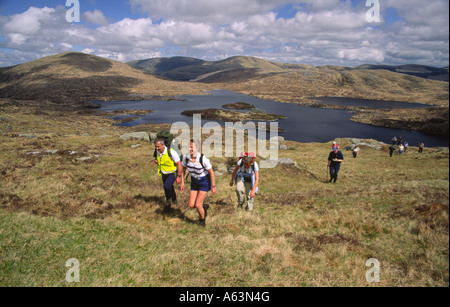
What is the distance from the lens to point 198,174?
26.2 ft

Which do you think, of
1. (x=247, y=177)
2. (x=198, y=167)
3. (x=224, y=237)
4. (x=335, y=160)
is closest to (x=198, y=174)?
(x=198, y=167)

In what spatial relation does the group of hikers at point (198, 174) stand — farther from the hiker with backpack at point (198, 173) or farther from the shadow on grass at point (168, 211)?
the shadow on grass at point (168, 211)

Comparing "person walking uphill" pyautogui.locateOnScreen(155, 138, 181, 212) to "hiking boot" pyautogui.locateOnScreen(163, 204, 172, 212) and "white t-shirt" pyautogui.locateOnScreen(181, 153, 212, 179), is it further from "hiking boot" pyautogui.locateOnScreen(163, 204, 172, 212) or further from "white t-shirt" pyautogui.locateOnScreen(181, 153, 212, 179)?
"white t-shirt" pyautogui.locateOnScreen(181, 153, 212, 179)

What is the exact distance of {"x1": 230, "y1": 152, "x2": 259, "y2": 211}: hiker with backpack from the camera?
9.22m

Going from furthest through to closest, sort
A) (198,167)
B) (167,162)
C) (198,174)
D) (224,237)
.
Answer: (167,162) → (198,174) → (198,167) → (224,237)

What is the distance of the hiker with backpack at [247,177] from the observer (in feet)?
30.2

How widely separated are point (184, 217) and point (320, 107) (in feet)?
A: 483

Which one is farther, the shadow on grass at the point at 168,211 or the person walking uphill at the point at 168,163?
the shadow on grass at the point at 168,211

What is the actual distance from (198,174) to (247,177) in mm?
2585

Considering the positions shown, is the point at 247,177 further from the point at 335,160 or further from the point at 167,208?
the point at 335,160

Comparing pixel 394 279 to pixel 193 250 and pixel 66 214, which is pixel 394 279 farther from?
pixel 66 214

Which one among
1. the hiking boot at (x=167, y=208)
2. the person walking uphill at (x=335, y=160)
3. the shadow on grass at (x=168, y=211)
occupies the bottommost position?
the shadow on grass at (x=168, y=211)

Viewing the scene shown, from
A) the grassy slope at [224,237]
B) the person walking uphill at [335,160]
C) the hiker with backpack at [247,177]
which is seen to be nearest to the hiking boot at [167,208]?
the grassy slope at [224,237]
